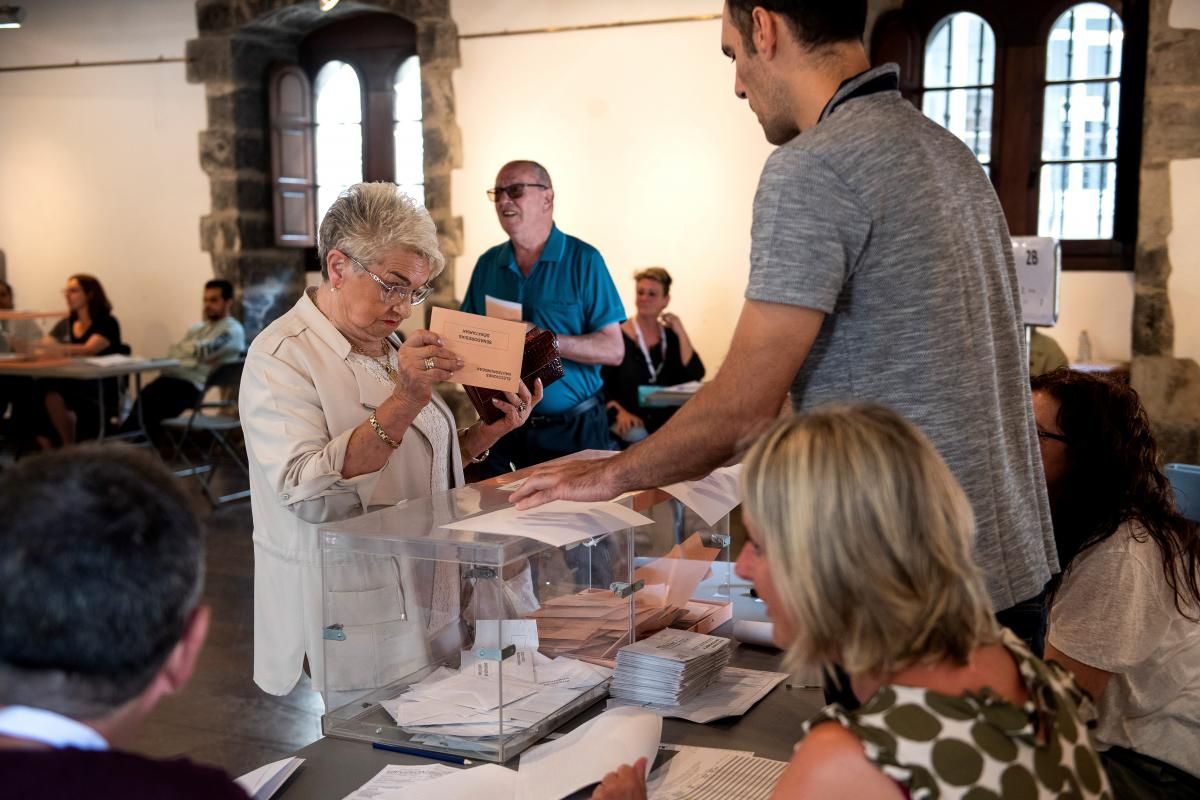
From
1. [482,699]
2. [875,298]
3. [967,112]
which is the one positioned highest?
[967,112]

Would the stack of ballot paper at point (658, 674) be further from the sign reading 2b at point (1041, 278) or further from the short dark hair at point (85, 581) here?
the sign reading 2b at point (1041, 278)

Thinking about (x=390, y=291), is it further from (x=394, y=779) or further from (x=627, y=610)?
(x=394, y=779)

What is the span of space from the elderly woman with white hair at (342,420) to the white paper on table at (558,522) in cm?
24

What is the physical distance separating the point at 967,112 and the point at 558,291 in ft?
12.9

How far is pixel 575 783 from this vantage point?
1.60 metres

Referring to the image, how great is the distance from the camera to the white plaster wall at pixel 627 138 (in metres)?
7.34

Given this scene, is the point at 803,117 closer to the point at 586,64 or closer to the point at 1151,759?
the point at 1151,759

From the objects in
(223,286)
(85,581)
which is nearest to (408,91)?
(223,286)

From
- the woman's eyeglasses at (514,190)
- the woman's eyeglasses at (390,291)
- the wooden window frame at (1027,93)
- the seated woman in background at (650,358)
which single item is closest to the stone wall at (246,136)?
the seated woman in background at (650,358)

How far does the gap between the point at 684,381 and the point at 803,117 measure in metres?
5.03

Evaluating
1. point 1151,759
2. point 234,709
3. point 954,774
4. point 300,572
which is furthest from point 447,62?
point 954,774

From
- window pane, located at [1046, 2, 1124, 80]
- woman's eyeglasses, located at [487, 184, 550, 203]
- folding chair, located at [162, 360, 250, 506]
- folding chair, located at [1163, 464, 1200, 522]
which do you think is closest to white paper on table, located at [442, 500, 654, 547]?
folding chair, located at [1163, 464, 1200, 522]

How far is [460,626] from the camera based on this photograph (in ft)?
5.93

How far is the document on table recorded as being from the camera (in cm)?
218
